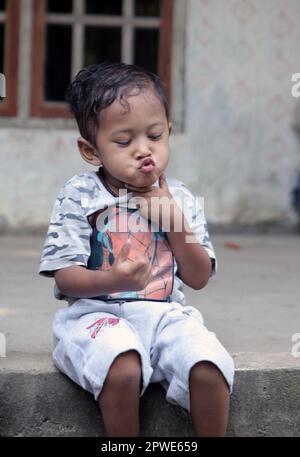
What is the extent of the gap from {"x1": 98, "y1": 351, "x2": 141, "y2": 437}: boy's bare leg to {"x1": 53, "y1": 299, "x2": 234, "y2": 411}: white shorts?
21mm

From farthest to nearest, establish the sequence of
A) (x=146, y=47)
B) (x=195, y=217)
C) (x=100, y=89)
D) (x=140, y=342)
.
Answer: (x=146, y=47) < (x=195, y=217) < (x=100, y=89) < (x=140, y=342)

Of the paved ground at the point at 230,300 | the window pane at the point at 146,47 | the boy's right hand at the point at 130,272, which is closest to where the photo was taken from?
the boy's right hand at the point at 130,272

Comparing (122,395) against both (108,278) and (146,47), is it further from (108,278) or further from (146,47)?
(146,47)

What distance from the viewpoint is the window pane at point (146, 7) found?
6402 millimetres

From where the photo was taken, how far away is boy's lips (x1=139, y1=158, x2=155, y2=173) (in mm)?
2359

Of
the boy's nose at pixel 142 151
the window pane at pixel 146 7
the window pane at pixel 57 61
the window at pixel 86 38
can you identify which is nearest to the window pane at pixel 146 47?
the window at pixel 86 38

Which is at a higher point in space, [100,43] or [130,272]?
[100,43]

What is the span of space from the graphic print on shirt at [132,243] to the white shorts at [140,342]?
0.07 meters

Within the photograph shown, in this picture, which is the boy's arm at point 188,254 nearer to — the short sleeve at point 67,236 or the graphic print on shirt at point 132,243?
Result: the graphic print on shirt at point 132,243

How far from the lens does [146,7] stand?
6426 millimetres

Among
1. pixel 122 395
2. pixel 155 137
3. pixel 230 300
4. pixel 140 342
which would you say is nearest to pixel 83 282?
pixel 140 342

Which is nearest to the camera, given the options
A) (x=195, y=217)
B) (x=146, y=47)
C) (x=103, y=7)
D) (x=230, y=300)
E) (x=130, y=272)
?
(x=130, y=272)

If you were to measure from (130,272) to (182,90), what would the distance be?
4422 millimetres
